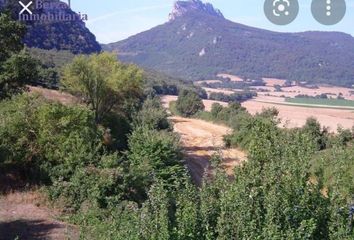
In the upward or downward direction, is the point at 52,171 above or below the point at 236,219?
below

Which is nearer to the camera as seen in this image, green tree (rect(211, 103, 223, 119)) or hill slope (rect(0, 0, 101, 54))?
green tree (rect(211, 103, 223, 119))

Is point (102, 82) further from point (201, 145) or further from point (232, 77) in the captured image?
point (232, 77)

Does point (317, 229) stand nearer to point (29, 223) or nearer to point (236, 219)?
point (236, 219)

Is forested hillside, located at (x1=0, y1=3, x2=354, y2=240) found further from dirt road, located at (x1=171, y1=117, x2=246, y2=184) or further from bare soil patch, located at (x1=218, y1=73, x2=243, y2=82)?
bare soil patch, located at (x1=218, y1=73, x2=243, y2=82)

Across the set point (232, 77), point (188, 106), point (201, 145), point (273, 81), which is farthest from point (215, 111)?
point (232, 77)

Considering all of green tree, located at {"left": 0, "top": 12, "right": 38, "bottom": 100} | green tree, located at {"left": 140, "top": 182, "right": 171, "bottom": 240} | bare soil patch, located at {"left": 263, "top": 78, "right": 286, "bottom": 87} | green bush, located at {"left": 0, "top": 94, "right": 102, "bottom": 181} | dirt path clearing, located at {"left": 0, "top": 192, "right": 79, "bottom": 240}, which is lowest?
bare soil patch, located at {"left": 263, "top": 78, "right": 286, "bottom": 87}

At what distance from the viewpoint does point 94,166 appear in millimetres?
18281

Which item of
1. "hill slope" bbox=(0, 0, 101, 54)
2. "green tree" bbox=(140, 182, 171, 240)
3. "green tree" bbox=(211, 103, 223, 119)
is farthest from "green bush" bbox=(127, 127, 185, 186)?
"hill slope" bbox=(0, 0, 101, 54)

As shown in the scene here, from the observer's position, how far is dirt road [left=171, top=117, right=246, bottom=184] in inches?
1208

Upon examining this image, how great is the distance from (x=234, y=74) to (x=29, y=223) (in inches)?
7269

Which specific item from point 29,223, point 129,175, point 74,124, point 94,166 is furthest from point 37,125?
point 29,223

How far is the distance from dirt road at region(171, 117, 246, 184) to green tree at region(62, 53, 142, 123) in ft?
20.3

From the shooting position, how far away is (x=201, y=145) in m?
43.1

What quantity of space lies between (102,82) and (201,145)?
13.6 meters
